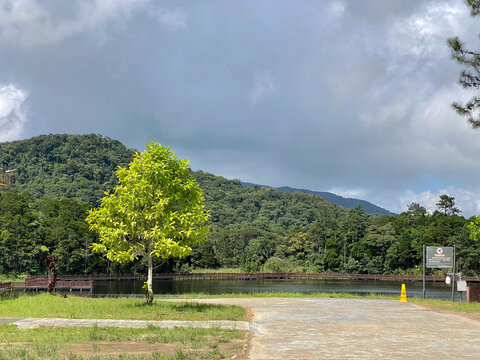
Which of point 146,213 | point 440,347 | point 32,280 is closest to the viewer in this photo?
point 440,347

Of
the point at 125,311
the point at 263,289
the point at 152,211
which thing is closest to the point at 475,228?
the point at 152,211

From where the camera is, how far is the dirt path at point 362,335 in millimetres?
11289

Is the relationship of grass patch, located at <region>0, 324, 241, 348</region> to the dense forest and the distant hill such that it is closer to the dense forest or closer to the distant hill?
the dense forest

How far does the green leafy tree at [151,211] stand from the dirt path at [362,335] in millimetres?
4519

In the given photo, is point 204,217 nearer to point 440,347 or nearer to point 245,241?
point 440,347

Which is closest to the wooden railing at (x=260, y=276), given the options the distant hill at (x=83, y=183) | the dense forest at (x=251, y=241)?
the dense forest at (x=251, y=241)

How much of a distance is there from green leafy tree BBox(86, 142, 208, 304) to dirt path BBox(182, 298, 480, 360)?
452 centimetres

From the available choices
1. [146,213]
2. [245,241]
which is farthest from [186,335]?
[245,241]

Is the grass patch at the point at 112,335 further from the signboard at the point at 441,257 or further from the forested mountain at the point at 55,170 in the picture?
the forested mountain at the point at 55,170

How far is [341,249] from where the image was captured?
353 ft

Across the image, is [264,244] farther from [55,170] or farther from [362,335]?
[362,335]

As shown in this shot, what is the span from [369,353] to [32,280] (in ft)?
175

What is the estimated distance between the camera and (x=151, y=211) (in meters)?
20.1

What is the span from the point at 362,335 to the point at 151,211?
9733 mm
